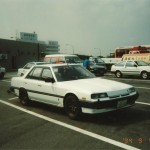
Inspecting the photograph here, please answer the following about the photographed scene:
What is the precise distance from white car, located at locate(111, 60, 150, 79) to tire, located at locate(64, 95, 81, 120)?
549 inches

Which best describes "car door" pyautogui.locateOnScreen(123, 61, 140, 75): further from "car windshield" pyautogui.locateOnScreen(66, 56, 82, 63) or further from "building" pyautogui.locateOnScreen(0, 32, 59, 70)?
"building" pyautogui.locateOnScreen(0, 32, 59, 70)

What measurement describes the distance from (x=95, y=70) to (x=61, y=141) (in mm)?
18701

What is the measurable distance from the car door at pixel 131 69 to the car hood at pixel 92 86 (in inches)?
536

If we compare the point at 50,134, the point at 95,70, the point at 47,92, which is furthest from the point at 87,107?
the point at 95,70

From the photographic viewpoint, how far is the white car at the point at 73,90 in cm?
667

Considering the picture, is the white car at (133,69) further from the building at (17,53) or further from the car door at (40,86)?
the building at (17,53)

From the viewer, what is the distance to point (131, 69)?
69.5 ft

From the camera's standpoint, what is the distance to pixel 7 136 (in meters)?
5.95

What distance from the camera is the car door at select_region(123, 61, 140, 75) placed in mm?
20891

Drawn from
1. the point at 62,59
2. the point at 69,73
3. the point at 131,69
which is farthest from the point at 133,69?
the point at 69,73

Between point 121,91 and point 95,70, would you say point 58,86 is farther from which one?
point 95,70

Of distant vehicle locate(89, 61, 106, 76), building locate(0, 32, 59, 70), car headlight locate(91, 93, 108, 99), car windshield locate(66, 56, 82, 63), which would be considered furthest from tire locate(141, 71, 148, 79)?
building locate(0, 32, 59, 70)

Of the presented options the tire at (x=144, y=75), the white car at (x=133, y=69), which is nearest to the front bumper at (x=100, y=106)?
the tire at (x=144, y=75)

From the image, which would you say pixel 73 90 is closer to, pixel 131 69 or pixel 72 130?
pixel 72 130
